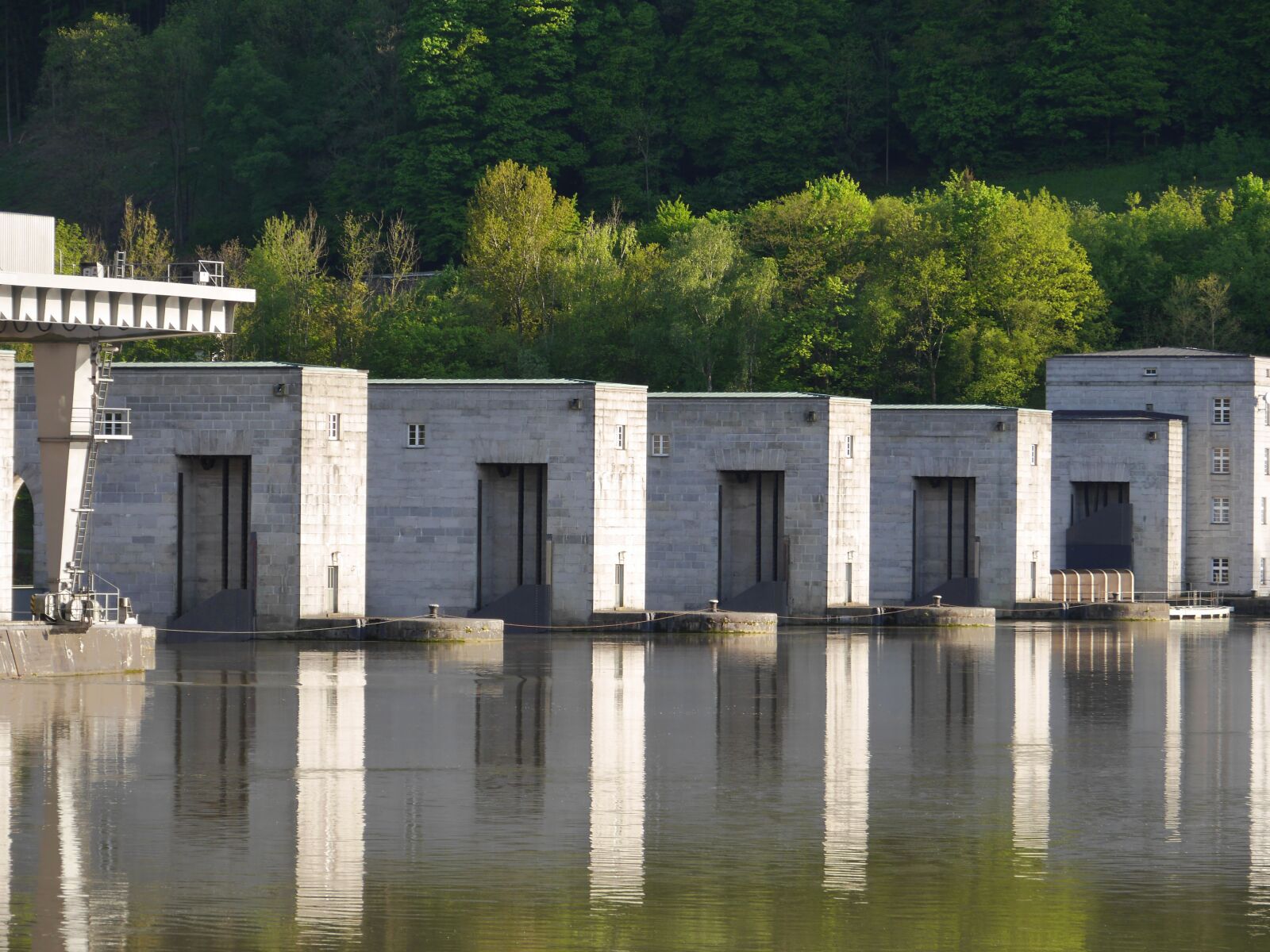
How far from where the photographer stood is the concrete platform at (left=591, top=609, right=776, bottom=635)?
5934cm

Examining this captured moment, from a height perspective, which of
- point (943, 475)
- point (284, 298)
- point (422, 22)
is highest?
point (422, 22)

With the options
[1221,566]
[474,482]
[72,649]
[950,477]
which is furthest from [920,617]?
[72,649]

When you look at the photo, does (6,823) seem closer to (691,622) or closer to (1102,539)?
(691,622)

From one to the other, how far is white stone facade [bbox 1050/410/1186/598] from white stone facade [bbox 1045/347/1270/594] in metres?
4.78

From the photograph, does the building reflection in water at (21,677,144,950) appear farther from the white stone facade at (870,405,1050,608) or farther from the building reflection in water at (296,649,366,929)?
the white stone facade at (870,405,1050,608)

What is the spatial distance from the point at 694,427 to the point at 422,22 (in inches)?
3225

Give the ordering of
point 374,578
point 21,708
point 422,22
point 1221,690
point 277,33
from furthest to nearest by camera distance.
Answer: point 277,33
point 422,22
point 374,578
point 1221,690
point 21,708

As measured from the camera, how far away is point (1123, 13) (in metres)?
144

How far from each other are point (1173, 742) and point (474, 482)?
2767 cm

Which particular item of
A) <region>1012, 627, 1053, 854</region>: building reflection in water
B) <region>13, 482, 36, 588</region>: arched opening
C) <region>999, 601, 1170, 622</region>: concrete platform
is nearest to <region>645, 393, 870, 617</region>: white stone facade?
<region>1012, 627, 1053, 854</region>: building reflection in water

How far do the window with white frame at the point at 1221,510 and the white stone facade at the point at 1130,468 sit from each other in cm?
521

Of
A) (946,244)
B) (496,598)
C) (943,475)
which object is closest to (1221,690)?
(496,598)

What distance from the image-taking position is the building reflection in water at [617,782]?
21594 millimetres

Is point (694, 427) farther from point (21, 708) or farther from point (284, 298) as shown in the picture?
point (284, 298)
